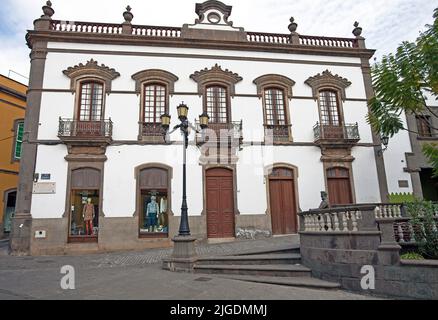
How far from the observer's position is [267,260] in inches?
306

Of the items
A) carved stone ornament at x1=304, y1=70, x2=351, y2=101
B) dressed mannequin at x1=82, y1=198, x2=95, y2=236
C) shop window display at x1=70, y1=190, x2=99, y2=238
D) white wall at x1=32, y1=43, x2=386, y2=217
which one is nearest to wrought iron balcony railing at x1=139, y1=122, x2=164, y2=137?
white wall at x1=32, y1=43, x2=386, y2=217

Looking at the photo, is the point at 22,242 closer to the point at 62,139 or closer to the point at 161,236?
the point at 62,139

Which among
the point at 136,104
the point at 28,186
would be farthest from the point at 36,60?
the point at 28,186

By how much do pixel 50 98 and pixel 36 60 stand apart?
6.23ft

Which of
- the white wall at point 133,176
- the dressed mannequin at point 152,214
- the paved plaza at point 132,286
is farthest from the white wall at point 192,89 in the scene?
the paved plaza at point 132,286

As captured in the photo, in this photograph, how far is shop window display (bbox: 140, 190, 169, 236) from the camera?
39.5 ft

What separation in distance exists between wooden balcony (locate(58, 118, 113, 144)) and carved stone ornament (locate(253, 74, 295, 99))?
711 centimetres

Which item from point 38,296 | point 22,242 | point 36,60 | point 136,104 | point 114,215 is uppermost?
point 36,60

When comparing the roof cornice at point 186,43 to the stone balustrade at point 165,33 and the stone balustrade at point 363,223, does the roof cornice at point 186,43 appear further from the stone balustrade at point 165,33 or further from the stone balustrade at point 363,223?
the stone balustrade at point 363,223

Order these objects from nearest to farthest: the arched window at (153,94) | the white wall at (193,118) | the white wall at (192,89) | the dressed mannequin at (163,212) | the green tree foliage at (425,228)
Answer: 1. the green tree foliage at (425,228)
2. the white wall at (193,118)
3. the dressed mannequin at (163,212)
4. the white wall at (192,89)
5. the arched window at (153,94)

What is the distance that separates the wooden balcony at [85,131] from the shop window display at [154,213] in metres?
2.98

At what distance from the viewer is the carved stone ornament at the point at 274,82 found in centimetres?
1369

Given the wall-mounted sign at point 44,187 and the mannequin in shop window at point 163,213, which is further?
the mannequin in shop window at point 163,213

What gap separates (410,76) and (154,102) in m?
9.94
